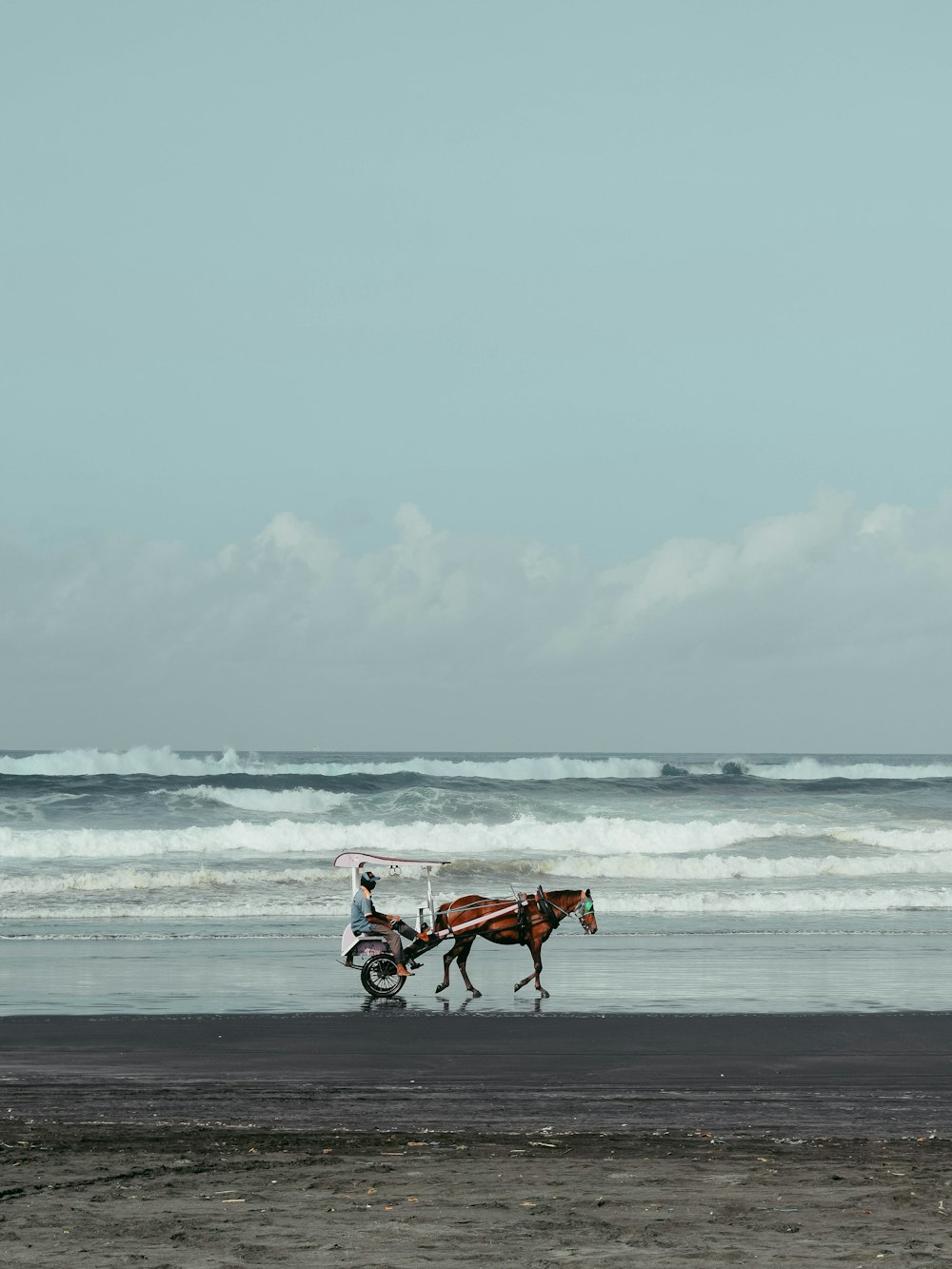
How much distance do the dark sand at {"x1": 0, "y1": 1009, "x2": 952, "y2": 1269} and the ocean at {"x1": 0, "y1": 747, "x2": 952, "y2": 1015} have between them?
2.09m

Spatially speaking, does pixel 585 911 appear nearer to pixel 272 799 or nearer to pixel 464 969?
pixel 464 969

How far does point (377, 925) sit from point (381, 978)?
624mm

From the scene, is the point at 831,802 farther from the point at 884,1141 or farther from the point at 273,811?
the point at 884,1141

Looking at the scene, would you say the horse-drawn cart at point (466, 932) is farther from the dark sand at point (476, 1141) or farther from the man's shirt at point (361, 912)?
the dark sand at point (476, 1141)

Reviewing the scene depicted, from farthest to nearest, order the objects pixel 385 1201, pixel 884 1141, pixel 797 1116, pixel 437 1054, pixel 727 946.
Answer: pixel 727 946, pixel 437 1054, pixel 797 1116, pixel 884 1141, pixel 385 1201

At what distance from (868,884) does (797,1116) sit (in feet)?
79.5

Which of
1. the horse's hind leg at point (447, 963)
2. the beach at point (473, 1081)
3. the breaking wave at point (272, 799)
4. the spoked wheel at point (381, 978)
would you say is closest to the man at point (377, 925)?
the spoked wheel at point (381, 978)

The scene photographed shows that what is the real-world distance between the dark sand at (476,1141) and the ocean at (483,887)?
2093 mm

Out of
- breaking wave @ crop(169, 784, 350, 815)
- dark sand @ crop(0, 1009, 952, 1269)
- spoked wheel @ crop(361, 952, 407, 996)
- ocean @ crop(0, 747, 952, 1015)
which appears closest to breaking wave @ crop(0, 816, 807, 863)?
ocean @ crop(0, 747, 952, 1015)

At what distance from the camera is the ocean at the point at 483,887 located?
1689 centimetres

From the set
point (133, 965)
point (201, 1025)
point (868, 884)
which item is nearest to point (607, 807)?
point (868, 884)

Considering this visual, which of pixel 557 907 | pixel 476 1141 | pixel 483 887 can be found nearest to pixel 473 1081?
pixel 476 1141

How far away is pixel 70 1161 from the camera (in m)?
8.17

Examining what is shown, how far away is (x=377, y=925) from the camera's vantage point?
16.7m
